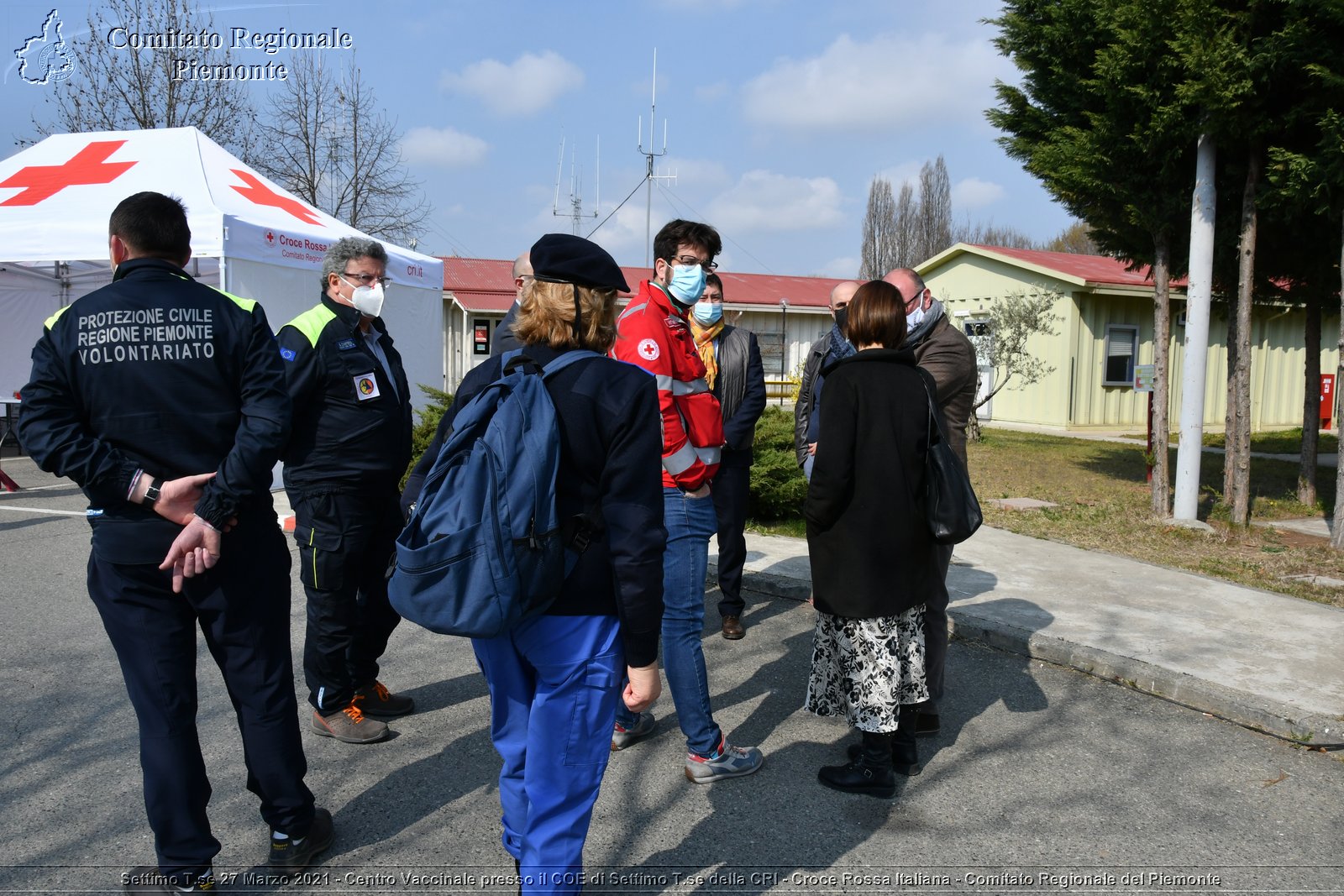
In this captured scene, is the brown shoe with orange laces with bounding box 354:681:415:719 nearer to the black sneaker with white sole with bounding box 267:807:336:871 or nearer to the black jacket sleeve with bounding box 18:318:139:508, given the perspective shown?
the black sneaker with white sole with bounding box 267:807:336:871

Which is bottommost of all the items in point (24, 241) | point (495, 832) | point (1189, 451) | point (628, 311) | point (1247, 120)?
point (495, 832)

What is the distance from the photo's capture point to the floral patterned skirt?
350 centimetres

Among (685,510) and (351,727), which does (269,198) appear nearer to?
(351,727)

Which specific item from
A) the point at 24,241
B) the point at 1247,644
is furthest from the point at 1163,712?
the point at 24,241

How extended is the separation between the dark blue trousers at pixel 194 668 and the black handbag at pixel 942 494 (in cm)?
226

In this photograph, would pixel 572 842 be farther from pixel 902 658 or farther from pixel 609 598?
pixel 902 658

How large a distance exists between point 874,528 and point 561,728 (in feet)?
5.27

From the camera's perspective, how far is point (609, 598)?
2.27 metres

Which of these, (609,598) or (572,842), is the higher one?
(609,598)

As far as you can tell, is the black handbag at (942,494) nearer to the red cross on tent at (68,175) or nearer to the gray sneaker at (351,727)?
the gray sneaker at (351,727)

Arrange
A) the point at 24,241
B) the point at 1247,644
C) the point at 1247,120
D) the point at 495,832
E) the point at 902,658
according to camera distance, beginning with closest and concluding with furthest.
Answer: the point at 495,832 < the point at 902,658 < the point at 1247,644 < the point at 1247,120 < the point at 24,241

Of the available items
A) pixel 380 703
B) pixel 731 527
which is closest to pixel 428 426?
pixel 731 527

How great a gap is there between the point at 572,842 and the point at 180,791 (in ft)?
4.23

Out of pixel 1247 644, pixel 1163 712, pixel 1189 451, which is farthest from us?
pixel 1189 451
